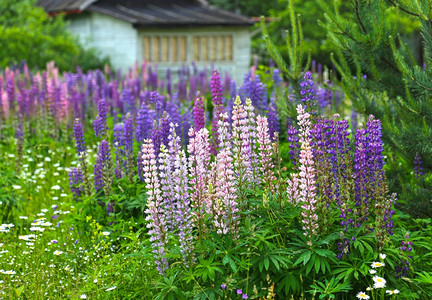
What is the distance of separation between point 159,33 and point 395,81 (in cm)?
1979

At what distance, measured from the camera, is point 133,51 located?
24.8 metres

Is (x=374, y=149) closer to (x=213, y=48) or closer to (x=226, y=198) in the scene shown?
(x=226, y=198)

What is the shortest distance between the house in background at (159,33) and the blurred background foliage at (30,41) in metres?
1.90

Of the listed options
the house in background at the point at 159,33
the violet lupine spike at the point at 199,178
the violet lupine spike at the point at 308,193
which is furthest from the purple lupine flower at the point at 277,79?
the house in background at the point at 159,33

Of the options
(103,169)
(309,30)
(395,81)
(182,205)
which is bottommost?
(103,169)

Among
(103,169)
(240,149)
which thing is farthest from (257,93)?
(240,149)

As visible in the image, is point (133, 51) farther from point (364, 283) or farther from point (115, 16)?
point (364, 283)

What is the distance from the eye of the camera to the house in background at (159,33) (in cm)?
2486

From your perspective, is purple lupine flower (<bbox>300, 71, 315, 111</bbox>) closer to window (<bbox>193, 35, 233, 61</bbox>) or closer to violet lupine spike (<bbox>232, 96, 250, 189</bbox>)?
violet lupine spike (<bbox>232, 96, 250, 189</bbox>)

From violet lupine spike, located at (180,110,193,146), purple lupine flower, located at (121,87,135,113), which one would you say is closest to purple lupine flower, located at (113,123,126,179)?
violet lupine spike, located at (180,110,193,146)

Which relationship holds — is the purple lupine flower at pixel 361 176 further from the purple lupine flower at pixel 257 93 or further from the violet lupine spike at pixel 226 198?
the purple lupine flower at pixel 257 93

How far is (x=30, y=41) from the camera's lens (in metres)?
19.6

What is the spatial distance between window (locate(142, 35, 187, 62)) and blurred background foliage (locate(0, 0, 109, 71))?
2747mm

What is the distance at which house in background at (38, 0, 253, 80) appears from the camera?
24.9 m
